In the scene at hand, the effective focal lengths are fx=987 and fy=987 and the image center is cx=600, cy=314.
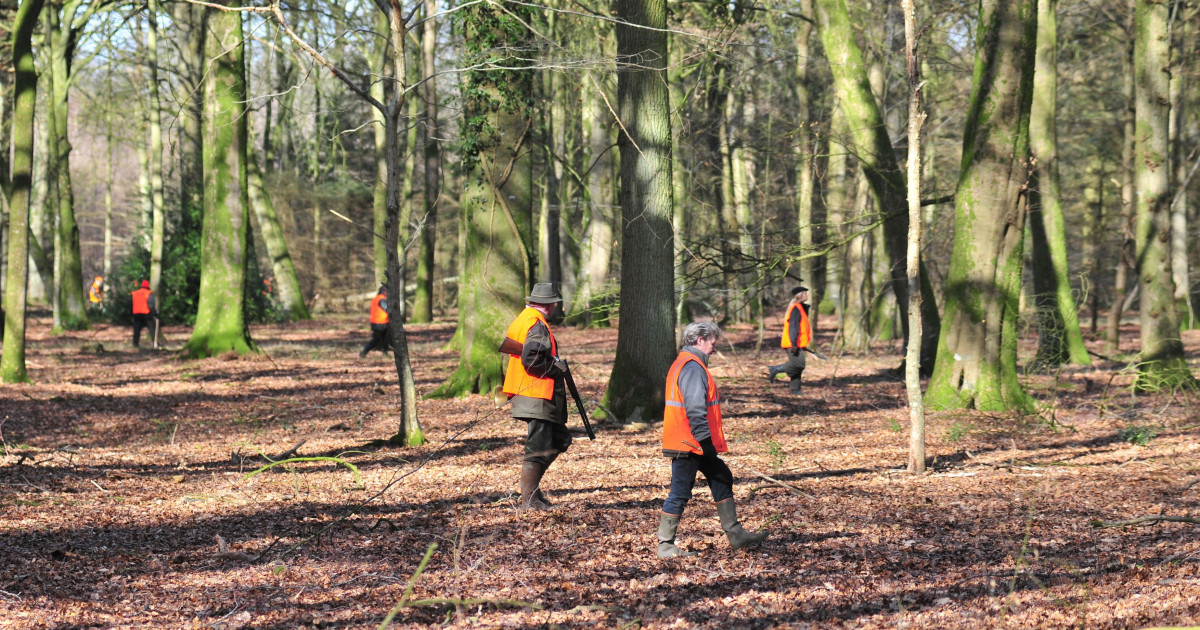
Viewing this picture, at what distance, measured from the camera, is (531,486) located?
7.85 metres

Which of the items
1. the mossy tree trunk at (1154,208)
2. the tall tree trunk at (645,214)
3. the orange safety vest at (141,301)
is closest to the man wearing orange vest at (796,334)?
the tall tree trunk at (645,214)

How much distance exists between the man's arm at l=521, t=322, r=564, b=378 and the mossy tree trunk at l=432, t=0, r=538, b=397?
5.94 m

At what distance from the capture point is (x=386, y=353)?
20.6 metres

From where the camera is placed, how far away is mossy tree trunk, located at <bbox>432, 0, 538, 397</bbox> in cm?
1354

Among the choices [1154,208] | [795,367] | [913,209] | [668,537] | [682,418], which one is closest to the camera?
[682,418]

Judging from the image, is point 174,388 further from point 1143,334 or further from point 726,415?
point 1143,334

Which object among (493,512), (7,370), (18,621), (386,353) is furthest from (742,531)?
(386,353)

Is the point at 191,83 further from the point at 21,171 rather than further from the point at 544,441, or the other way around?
the point at 544,441

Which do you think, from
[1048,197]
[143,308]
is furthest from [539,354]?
[143,308]

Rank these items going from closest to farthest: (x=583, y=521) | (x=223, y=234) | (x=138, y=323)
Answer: (x=583, y=521)
(x=223, y=234)
(x=138, y=323)

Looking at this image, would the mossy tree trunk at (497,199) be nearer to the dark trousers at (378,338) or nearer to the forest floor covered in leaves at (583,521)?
the forest floor covered in leaves at (583,521)

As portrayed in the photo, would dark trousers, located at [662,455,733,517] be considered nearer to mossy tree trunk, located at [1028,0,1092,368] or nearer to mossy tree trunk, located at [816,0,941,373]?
mossy tree trunk, located at [816,0,941,373]

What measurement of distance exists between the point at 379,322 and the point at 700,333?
48.0ft

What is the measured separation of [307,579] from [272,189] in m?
34.7
